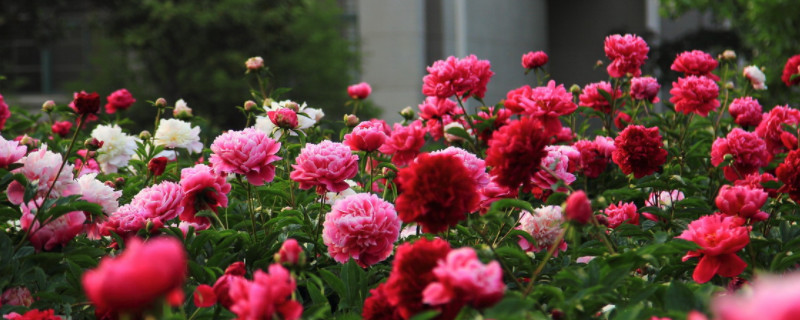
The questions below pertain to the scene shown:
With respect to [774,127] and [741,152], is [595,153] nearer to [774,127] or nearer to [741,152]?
[741,152]

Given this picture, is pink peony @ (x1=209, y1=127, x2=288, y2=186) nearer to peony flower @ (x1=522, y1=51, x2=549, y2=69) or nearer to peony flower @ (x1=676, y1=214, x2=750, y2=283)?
peony flower @ (x1=676, y1=214, x2=750, y2=283)

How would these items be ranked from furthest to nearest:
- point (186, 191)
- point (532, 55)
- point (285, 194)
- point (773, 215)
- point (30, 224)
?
point (532, 55), point (285, 194), point (773, 215), point (186, 191), point (30, 224)

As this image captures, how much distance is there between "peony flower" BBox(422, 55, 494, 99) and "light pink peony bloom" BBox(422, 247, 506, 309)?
3.32 ft

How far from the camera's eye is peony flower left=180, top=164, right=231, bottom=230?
1.45 metres

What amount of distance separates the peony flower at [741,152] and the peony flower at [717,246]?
577mm

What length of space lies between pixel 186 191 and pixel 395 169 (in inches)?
18.3

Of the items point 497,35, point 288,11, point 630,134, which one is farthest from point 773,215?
point 497,35

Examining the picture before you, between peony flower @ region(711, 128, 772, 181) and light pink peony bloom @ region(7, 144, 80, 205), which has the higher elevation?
light pink peony bloom @ region(7, 144, 80, 205)

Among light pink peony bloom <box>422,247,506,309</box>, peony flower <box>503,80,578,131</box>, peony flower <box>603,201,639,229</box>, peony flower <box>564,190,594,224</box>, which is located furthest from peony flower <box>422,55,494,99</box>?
light pink peony bloom <box>422,247,506,309</box>

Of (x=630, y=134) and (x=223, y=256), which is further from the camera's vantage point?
(x=630, y=134)

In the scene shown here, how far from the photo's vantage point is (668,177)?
1732 mm

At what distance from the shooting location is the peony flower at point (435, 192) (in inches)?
39.4

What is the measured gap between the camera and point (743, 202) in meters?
1.36

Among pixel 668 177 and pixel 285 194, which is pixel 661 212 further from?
pixel 285 194
